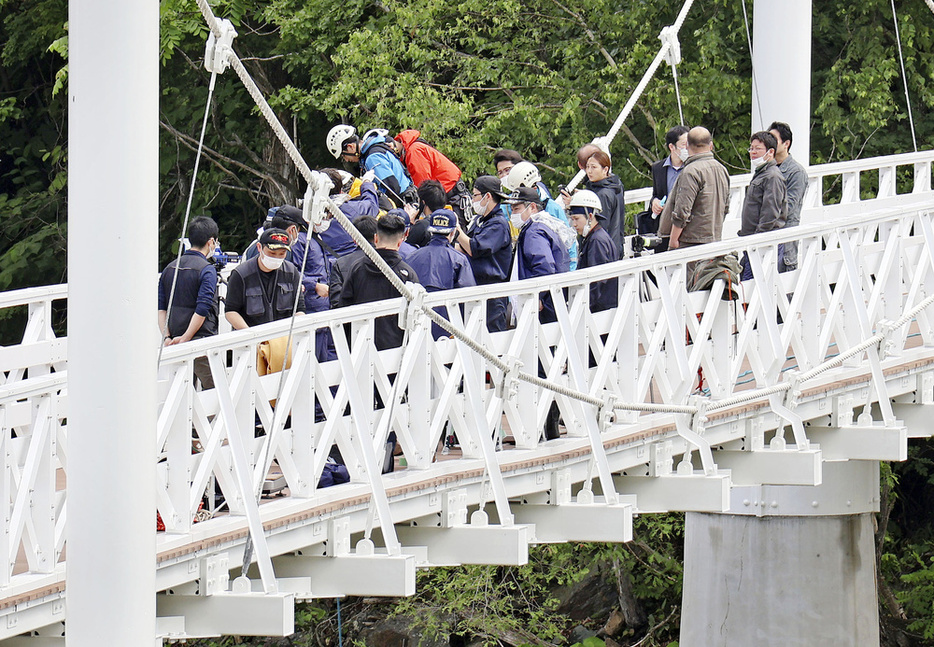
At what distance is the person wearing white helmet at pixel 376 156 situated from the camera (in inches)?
398

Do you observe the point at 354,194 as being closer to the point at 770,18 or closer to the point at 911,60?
the point at 770,18

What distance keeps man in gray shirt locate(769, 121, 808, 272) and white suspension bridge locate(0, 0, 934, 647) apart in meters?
0.44

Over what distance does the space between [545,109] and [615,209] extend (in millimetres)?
8469

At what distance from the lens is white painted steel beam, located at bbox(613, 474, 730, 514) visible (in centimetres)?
927

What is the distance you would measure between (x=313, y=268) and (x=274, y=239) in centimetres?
127

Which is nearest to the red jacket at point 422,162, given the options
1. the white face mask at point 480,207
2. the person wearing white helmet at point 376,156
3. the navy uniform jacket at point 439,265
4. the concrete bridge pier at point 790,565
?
the person wearing white helmet at point 376,156

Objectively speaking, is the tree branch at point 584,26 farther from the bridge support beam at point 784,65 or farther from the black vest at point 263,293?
the black vest at point 263,293

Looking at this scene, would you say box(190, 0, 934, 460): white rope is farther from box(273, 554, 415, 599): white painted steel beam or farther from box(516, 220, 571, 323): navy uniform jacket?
box(273, 554, 415, 599): white painted steel beam

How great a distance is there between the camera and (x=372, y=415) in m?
7.85

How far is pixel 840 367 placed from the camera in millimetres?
10477

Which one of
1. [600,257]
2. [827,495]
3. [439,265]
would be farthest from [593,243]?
[827,495]

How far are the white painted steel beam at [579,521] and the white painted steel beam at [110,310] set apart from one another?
3087mm

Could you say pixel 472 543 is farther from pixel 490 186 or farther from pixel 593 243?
pixel 593 243

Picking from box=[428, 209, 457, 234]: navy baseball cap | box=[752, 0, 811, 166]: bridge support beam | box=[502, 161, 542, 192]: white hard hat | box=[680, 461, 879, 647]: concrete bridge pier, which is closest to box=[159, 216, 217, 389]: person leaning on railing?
box=[428, 209, 457, 234]: navy baseball cap
